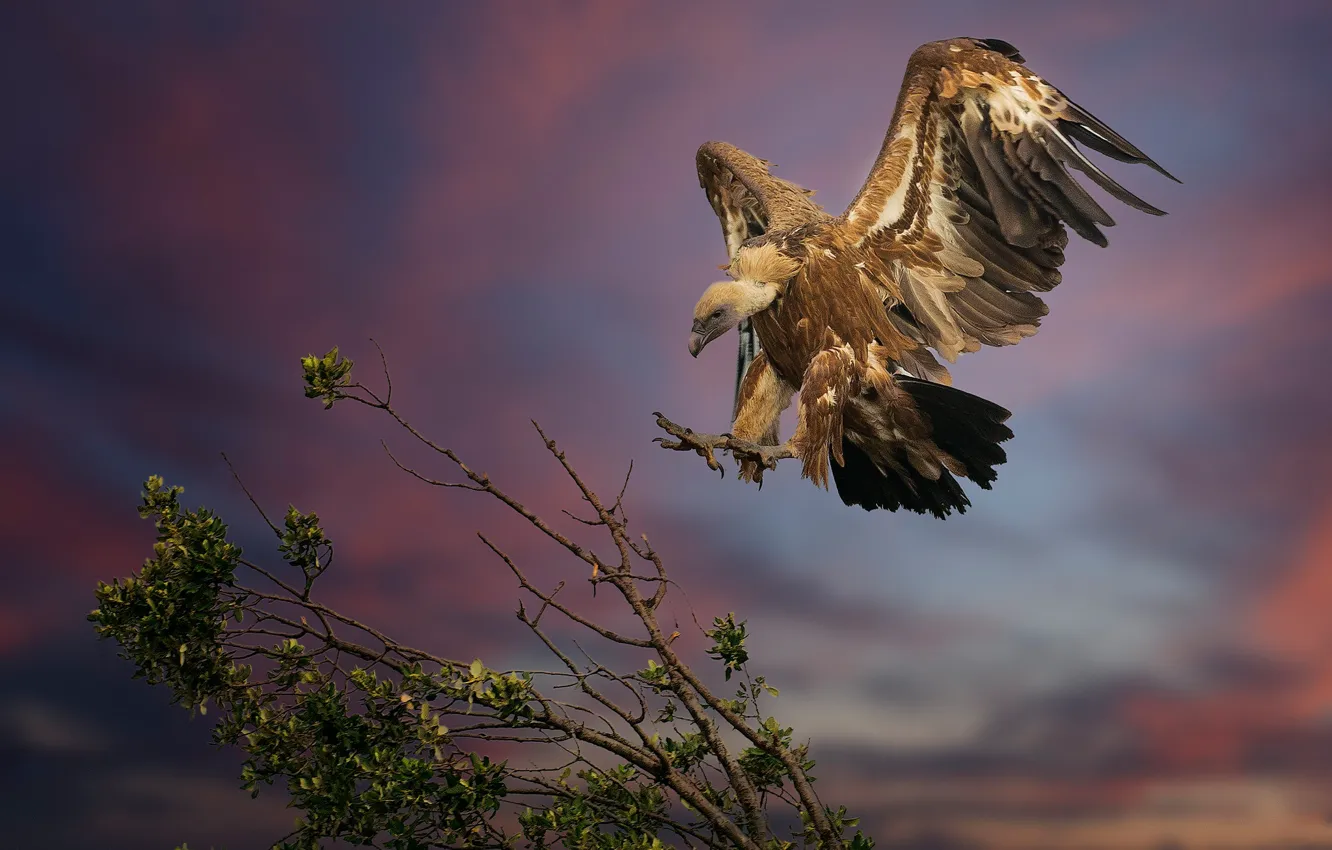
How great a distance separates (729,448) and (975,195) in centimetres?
175

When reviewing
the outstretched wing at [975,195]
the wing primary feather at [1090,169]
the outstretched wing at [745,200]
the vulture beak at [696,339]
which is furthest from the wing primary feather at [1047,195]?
the vulture beak at [696,339]

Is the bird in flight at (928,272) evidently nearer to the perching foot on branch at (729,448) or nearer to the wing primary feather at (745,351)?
the perching foot on branch at (729,448)

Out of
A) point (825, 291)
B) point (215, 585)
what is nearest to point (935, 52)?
point (825, 291)

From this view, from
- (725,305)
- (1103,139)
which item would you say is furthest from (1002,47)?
(725,305)

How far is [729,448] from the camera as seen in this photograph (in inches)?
166

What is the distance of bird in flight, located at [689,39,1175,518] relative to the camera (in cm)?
433

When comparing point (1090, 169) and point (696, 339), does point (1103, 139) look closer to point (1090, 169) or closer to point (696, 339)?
point (1090, 169)

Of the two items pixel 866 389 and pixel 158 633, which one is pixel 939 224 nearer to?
pixel 866 389

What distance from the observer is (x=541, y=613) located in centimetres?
337

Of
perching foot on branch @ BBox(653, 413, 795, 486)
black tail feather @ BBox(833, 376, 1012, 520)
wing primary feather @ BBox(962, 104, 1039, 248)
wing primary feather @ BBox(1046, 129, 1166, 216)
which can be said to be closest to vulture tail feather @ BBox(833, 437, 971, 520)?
black tail feather @ BBox(833, 376, 1012, 520)

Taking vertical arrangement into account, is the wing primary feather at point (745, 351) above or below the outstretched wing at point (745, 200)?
below

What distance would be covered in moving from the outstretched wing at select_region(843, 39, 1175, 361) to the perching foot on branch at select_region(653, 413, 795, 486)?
1058mm

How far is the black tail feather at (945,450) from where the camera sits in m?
4.50

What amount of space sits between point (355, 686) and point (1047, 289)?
138 inches
